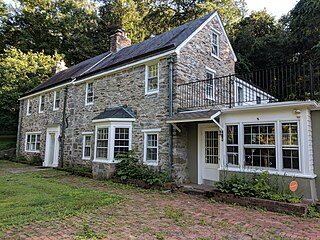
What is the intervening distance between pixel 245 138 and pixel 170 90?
3.51 meters

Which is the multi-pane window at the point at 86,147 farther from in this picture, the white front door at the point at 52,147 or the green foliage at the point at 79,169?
the white front door at the point at 52,147

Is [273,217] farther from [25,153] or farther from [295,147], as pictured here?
[25,153]

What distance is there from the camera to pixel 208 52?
39.6ft

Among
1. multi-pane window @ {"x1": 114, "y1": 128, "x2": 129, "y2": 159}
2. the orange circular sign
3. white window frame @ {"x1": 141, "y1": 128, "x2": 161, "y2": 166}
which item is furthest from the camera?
multi-pane window @ {"x1": 114, "y1": 128, "x2": 129, "y2": 159}

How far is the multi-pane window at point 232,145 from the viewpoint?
7887mm

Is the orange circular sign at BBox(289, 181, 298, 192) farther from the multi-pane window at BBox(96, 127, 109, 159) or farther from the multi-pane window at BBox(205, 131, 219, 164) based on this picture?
the multi-pane window at BBox(96, 127, 109, 159)

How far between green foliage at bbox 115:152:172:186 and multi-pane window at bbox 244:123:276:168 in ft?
10.1

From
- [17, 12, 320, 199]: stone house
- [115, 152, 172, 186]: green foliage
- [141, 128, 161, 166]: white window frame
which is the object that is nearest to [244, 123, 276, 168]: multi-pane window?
[17, 12, 320, 199]: stone house

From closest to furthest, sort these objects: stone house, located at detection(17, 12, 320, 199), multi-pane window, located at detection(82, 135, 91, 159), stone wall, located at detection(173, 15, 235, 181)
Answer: stone house, located at detection(17, 12, 320, 199), stone wall, located at detection(173, 15, 235, 181), multi-pane window, located at detection(82, 135, 91, 159)

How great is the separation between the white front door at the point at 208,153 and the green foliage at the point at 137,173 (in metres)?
1.45

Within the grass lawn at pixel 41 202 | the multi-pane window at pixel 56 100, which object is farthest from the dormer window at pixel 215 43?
the multi-pane window at pixel 56 100

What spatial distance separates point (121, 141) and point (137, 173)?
199 centimetres

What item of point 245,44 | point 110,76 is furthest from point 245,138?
point 245,44

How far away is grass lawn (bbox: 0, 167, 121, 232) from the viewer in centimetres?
514
